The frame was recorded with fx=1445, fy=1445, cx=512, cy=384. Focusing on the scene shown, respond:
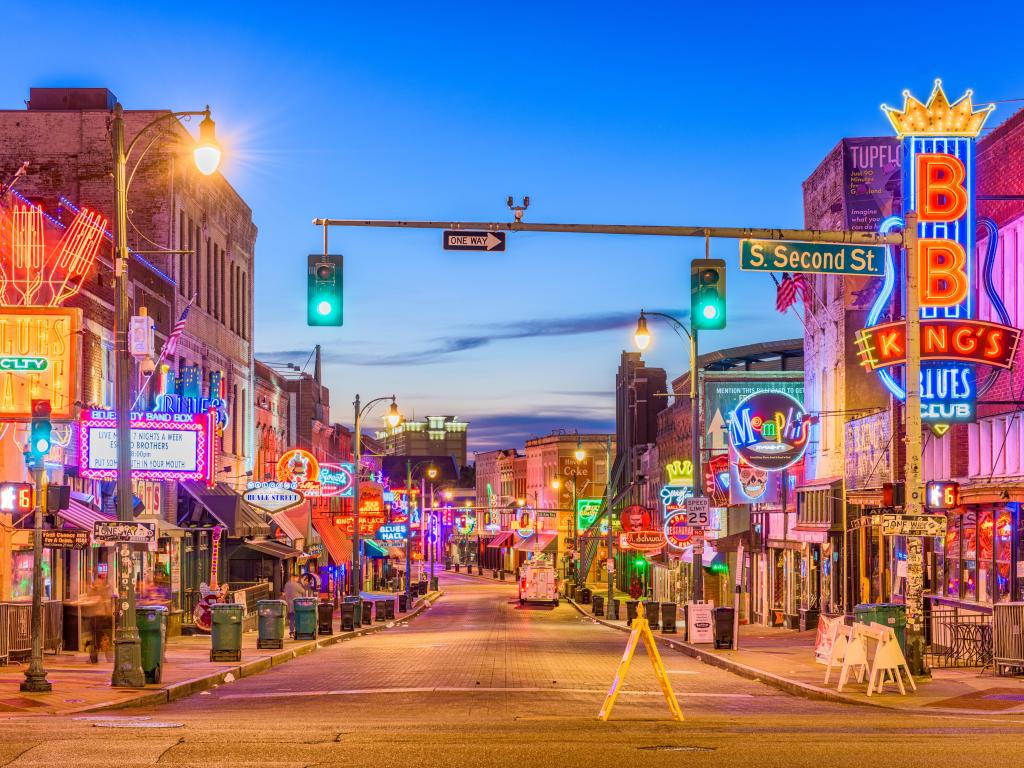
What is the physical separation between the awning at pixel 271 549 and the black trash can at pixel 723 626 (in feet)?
74.3

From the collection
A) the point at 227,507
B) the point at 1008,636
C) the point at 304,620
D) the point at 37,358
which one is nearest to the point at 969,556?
the point at 1008,636

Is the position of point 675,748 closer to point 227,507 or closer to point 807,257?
point 807,257

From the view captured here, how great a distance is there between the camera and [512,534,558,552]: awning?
124m

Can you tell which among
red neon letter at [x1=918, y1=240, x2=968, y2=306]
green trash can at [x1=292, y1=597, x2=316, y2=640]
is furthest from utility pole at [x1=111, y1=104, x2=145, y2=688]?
red neon letter at [x1=918, y1=240, x2=968, y2=306]

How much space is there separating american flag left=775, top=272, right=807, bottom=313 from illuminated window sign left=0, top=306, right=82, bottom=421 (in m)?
20.6

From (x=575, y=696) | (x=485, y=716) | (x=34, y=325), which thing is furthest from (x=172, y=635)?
(x=485, y=716)

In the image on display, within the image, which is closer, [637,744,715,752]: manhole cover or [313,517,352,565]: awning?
[637,744,715,752]: manhole cover

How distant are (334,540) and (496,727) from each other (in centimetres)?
5603

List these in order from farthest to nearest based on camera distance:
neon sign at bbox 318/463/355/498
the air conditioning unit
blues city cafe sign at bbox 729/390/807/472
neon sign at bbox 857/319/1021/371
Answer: neon sign at bbox 318/463/355/498, blues city cafe sign at bbox 729/390/807/472, neon sign at bbox 857/319/1021/371, the air conditioning unit

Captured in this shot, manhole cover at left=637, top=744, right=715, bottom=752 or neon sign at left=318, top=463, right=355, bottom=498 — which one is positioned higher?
neon sign at left=318, top=463, right=355, bottom=498

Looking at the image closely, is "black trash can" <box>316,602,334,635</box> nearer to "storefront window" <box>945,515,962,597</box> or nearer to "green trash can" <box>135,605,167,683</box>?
"green trash can" <box>135,605,167,683</box>

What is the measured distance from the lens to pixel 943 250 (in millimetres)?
27719

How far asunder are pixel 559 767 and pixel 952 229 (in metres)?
18.6

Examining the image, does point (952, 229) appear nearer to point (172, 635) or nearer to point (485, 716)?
point (485, 716)
